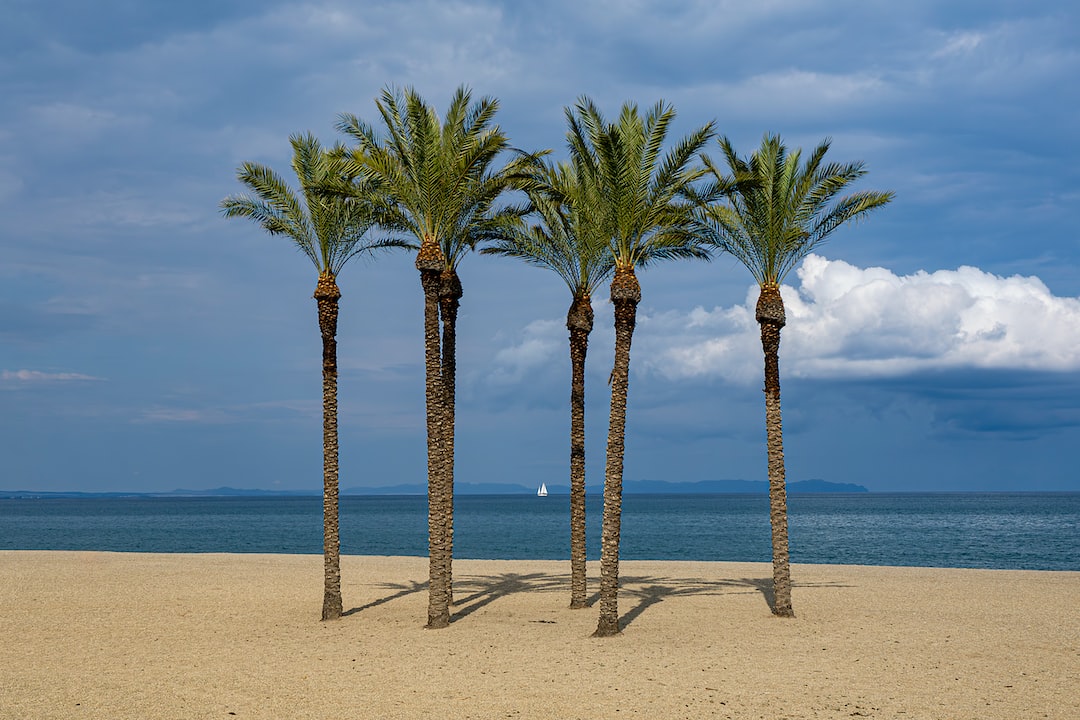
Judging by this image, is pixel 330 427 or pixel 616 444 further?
pixel 330 427

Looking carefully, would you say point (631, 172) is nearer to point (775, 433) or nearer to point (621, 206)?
point (621, 206)

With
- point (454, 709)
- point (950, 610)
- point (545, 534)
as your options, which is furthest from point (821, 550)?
point (454, 709)

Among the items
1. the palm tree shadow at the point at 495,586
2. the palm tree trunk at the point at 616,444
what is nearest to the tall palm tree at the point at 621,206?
the palm tree trunk at the point at 616,444

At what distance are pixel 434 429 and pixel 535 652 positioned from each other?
4826mm

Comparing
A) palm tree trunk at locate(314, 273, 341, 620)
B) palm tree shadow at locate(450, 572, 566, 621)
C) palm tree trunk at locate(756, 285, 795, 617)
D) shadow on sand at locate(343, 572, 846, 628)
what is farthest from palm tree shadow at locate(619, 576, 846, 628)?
palm tree trunk at locate(314, 273, 341, 620)

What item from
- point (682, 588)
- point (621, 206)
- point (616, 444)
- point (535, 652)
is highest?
point (621, 206)

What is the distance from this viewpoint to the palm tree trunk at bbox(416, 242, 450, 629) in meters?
18.3

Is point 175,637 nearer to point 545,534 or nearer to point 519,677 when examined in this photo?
point 519,677

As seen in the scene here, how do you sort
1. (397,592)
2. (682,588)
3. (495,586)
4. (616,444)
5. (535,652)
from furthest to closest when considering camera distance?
(495,586), (682,588), (397,592), (616,444), (535,652)

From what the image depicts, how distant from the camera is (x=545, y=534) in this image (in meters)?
79.2

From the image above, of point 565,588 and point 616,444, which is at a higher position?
point 616,444

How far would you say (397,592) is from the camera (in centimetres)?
2495

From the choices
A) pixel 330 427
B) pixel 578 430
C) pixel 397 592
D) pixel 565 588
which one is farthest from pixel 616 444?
pixel 397 592

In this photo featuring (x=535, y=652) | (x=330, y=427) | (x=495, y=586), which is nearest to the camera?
(x=535, y=652)
